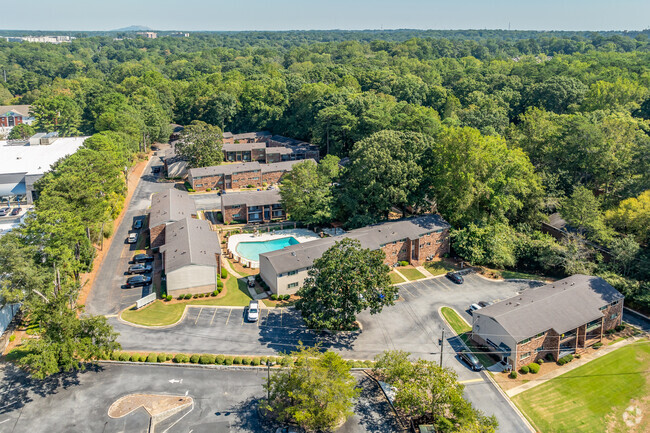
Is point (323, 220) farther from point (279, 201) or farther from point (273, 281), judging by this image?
point (273, 281)

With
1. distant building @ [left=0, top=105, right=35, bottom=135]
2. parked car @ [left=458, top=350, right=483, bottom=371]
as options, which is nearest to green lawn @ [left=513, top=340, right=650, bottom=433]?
parked car @ [left=458, top=350, right=483, bottom=371]

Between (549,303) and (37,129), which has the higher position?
(37,129)

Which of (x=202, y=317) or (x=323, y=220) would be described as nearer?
(x=202, y=317)

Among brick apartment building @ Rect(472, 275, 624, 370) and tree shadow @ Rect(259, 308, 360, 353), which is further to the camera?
tree shadow @ Rect(259, 308, 360, 353)

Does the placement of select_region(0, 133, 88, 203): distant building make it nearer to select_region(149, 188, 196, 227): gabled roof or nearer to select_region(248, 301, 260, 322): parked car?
select_region(149, 188, 196, 227): gabled roof

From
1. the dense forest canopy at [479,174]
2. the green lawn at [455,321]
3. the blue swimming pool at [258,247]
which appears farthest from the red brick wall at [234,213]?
the green lawn at [455,321]

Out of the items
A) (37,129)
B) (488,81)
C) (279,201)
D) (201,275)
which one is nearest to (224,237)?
(279,201)

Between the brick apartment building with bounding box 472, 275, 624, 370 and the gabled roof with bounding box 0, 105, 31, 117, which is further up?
the gabled roof with bounding box 0, 105, 31, 117
